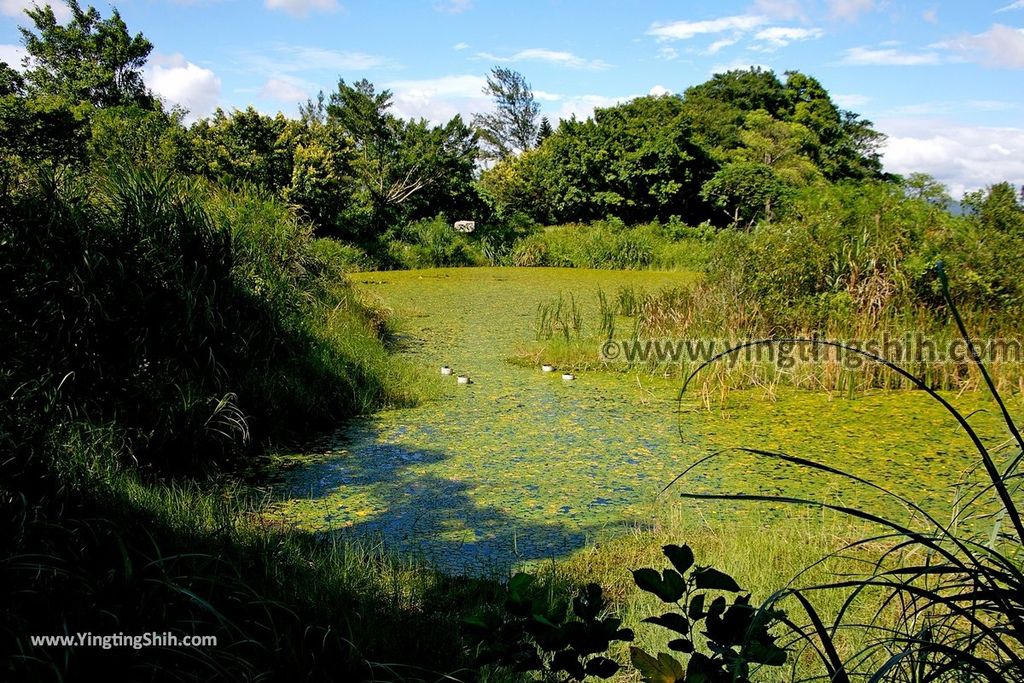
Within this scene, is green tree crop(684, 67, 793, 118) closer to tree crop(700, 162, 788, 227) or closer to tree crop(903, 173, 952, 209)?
tree crop(700, 162, 788, 227)

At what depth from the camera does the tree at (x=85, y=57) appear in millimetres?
25208

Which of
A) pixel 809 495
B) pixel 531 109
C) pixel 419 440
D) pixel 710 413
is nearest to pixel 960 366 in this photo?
pixel 710 413

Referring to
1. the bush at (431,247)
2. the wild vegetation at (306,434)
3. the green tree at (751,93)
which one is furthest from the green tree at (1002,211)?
the green tree at (751,93)

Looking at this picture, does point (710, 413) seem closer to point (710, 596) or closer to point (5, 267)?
point (710, 596)

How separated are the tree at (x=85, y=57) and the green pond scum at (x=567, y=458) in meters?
24.7

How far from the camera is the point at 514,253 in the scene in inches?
634

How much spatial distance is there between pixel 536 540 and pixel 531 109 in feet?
98.0

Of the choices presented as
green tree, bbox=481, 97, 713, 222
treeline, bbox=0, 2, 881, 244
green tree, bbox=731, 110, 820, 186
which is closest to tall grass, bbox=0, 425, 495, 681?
treeline, bbox=0, 2, 881, 244

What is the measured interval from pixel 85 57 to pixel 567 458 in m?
29.6

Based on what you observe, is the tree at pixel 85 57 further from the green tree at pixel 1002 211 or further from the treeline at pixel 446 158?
the green tree at pixel 1002 211

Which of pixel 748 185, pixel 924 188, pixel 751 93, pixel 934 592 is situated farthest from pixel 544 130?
pixel 934 592

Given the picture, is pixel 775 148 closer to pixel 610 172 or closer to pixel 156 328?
pixel 610 172

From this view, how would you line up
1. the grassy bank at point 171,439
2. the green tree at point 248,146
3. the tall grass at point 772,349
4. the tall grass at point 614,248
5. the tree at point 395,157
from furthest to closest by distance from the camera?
the tree at point 395,157, the tall grass at point 614,248, the green tree at point 248,146, the tall grass at point 772,349, the grassy bank at point 171,439

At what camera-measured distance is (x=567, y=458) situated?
3924 millimetres
